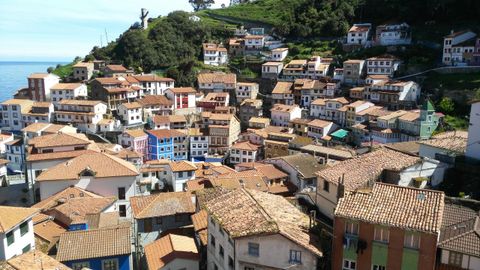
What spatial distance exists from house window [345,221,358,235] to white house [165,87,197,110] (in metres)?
63.8

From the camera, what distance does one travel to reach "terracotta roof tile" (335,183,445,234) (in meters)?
16.6

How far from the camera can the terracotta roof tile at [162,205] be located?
28172 millimetres

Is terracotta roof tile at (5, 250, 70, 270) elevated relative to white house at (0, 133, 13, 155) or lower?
elevated

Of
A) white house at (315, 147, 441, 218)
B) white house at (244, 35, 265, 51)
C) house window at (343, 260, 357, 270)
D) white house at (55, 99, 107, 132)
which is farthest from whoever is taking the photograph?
white house at (244, 35, 265, 51)

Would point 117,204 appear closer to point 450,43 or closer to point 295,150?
point 295,150

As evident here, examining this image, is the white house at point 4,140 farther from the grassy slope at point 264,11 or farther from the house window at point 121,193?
the grassy slope at point 264,11

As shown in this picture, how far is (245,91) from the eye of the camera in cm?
8388

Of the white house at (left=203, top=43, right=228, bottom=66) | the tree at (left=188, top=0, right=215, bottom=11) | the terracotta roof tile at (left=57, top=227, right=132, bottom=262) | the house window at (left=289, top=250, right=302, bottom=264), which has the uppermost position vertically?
the tree at (left=188, top=0, right=215, bottom=11)

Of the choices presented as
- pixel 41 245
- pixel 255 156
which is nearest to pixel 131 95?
pixel 255 156

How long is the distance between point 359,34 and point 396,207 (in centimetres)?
7976

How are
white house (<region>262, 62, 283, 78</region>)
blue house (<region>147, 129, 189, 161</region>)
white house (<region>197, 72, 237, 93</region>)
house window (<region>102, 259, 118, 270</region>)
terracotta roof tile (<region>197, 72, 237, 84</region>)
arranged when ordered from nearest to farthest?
house window (<region>102, 259, 118, 270</region>) < blue house (<region>147, 129, 189, 161</region>) < white house (<region>197, 72, 237, 93</region>) < terracotta roof tile (<region>197, 72, 237, 84</region>) < white house (<region>262, 62, 283, 78</region>)

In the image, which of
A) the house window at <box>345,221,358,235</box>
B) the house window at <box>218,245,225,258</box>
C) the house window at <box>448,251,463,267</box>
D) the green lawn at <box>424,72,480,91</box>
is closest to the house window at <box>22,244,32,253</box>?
the house window at <box>218,245,225,258</box>

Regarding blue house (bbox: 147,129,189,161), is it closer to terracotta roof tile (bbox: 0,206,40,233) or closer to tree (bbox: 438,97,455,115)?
terracotta roof tile (bbox: 0,206,40,233)

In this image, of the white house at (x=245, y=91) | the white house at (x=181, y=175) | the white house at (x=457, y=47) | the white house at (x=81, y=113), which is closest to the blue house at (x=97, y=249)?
the white house at (x=181, y=175)
